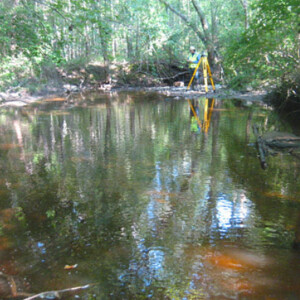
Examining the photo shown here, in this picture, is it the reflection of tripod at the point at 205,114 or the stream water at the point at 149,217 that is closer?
the stream water at the point at 149,217

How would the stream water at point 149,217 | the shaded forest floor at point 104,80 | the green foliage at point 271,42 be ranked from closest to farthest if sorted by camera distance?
the stream water at point 149,217, the green foliage at point 271,42, the shaded forest floor at point 104,80

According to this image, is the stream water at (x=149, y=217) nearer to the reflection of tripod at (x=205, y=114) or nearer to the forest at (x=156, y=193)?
the forest at (x=156, y=193)

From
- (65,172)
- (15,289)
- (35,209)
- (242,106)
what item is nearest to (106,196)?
(35,209)

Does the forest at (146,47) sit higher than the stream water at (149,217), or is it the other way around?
the forest at (146,47)

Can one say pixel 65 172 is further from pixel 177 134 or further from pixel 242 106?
pixel 242 106

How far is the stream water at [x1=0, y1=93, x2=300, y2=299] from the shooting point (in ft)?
9.40

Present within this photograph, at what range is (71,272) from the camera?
117 inches

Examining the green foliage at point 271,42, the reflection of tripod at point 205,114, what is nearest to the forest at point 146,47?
the green foliage at point 271,42

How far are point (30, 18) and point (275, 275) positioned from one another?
825cm

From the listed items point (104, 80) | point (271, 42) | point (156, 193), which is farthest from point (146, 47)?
point (156, 193)

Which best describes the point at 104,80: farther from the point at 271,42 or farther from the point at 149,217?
the point at 149,217

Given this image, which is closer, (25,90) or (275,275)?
(275,275)

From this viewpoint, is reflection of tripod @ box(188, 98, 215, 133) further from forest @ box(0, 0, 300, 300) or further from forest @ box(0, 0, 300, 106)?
forest @ box(0, 0, 300, 106)

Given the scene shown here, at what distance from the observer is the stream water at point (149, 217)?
2865mm
